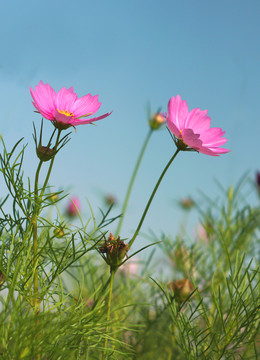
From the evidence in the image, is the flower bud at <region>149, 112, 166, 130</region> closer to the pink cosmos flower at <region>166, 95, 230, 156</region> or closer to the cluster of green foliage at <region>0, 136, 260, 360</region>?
the cluster of green foliage at <region>0, 136, 260, 360</region>

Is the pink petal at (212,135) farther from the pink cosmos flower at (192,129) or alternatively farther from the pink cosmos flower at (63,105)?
the pink cosmos flower at (63,105)

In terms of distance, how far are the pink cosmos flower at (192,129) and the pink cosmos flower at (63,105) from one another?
0.21ft

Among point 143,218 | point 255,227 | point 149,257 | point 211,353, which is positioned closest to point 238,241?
point 255,227

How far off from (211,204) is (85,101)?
0.47 m

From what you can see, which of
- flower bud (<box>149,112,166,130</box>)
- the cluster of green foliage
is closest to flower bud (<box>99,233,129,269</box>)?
the cluster of green foliage

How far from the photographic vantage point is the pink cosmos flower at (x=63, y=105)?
355 millimetres

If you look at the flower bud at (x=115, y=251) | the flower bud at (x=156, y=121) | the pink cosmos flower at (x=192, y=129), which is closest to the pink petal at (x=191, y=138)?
the pink cosmos flower at (x=192, y=129)

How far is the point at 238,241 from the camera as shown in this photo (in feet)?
2.51

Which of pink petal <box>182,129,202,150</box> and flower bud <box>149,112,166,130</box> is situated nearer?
pink petal <box>182,129,202,150</box>

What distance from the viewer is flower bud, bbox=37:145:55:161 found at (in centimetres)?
35

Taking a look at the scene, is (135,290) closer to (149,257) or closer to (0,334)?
(149,257)

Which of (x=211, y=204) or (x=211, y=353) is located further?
(x=211, y=204)

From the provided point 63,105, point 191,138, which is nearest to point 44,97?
point 63,105

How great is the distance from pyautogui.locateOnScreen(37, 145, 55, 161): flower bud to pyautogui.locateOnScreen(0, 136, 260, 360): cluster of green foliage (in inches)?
1.1
